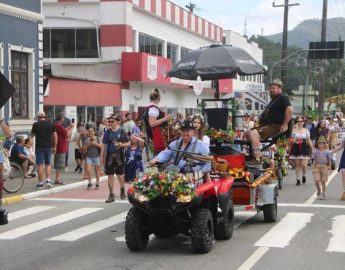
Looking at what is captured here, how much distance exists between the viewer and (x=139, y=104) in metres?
36.8

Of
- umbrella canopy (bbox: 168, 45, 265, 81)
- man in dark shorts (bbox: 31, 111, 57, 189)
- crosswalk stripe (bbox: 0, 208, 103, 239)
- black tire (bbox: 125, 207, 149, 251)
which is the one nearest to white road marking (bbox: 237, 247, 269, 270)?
black tire (bbox: 125, 207, 149, 251)

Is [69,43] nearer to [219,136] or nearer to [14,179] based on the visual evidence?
[14,179]

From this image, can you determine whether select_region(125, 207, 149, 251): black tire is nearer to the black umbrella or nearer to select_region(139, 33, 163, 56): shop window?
the black umbrella

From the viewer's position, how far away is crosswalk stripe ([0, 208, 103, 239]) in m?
9.96

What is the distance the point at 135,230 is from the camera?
8.04 metres

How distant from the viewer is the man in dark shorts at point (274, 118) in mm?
10402

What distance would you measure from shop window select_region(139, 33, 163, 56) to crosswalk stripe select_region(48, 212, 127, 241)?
27157 mm

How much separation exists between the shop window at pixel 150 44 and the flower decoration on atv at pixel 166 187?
98.8 ft

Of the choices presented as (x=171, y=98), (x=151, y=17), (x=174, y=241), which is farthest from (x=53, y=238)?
(x=171, y=98)

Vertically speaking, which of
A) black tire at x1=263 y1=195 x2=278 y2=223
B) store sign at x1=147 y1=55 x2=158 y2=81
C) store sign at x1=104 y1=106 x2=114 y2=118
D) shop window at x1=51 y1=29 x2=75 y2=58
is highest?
shop window at x1=51 y1=29 x2=75 y2=58

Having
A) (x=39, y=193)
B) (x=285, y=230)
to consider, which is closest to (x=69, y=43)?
(x=39, y=193)

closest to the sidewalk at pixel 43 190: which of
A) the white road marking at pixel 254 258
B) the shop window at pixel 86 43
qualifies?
the white road marking at pixel 254 258

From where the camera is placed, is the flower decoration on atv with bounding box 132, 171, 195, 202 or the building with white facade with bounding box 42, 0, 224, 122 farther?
the building with white facade with bounding box 42, 0, 224, 122

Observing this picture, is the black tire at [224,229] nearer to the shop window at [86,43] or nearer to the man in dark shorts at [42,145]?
the man in dark shorts at [42,145]
